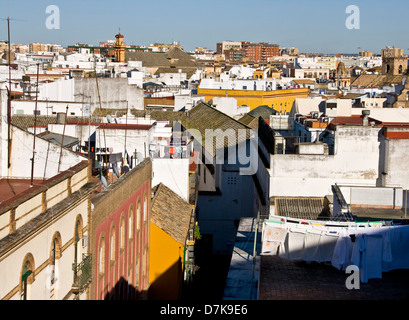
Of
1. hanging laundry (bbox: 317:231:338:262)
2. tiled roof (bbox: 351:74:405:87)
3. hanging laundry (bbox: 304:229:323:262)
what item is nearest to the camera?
hanging laundry (bbox: 317:231:338:262)

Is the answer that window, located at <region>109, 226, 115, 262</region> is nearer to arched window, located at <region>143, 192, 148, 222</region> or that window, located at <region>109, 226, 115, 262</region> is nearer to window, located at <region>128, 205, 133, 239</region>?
window, located at <region>128, 205, 133, 239</region>

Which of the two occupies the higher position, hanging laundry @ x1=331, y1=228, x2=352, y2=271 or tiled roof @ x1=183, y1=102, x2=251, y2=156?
tiled roof @ x1=183, y1=102, x2=251, y2=156

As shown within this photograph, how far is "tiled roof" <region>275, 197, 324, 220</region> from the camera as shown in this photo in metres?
19.2

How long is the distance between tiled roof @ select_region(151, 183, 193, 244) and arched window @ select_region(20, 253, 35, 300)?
9.26 meters

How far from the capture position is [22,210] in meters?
8.62

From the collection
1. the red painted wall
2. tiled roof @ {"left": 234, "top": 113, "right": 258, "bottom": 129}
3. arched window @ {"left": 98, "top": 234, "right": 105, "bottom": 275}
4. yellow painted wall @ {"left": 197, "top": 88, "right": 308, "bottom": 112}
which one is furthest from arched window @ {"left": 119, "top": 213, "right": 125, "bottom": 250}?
yellow painted wall @ {"left": 197, "top": 88, "right": 308, "bottom": 112}

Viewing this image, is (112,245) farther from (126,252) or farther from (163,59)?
(163,59)

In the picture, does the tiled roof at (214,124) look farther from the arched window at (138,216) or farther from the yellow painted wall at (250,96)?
the arched window at (138,216)

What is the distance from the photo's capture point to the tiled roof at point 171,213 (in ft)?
61.2

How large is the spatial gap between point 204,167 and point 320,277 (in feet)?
47.3

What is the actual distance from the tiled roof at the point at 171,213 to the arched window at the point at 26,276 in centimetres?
926
